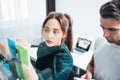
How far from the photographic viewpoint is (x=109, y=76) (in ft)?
3.11

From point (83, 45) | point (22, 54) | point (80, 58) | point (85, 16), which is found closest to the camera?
point (22, 54)

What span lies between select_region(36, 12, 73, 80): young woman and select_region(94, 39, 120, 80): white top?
0.56 feet

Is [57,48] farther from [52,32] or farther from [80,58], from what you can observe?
[80,58]

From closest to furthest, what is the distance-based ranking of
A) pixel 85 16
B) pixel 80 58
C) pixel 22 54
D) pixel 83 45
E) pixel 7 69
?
1. pixel 22 54
2. pixel 7 69
3. pixel 80 58
4. pixel 83 45
5. pixel 85 16

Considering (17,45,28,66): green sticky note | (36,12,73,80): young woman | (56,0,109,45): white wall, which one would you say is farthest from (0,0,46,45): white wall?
(17,45,28,66): green sticky note

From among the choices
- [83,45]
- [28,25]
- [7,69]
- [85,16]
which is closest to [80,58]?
[83,45]

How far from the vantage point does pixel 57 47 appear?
95 centimetres

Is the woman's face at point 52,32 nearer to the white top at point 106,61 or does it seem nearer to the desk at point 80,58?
the white top at point 106,61

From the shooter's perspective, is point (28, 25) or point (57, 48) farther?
point (28, 25)

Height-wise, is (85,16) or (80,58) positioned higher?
(85,16)

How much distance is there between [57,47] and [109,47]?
10.8 inches

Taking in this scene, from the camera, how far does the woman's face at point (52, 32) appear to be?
94cm

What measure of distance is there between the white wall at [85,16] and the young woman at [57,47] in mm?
1036

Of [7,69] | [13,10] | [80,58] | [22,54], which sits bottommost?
[80,58]
